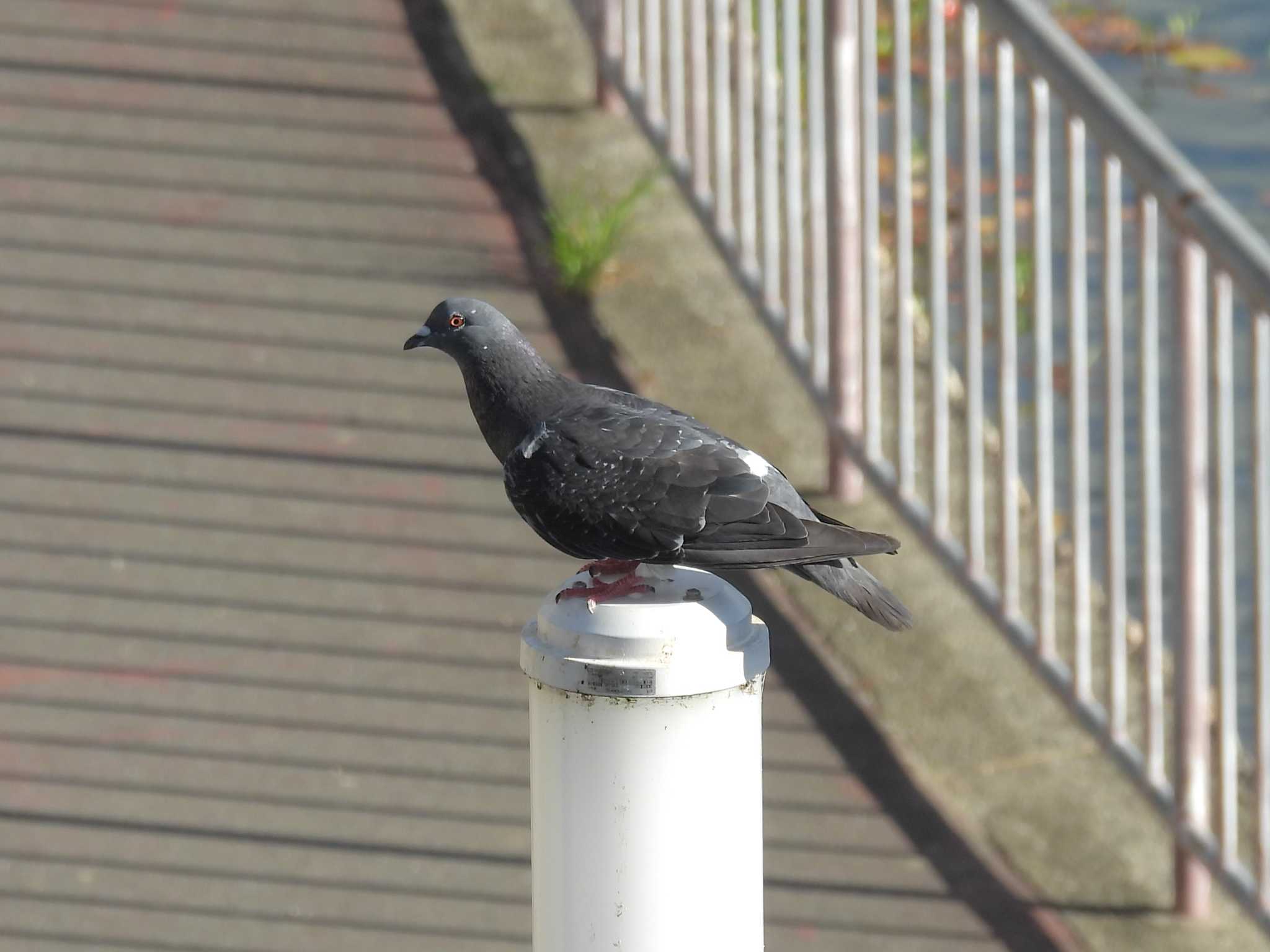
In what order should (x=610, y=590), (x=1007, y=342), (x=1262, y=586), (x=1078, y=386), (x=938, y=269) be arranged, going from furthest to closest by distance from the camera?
(x=938, y=269)
(x=1007, y=342)
(x=1078, y=386)
(x=1262, y=586)
(x=610, y=590)

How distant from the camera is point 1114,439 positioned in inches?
155

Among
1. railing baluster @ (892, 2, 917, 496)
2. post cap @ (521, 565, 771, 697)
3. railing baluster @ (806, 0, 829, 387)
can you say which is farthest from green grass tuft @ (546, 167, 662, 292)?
post cap @ (521, 565, 771, 697)

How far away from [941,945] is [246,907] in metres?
1.30

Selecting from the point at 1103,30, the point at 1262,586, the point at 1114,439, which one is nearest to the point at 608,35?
the point at 1114,439

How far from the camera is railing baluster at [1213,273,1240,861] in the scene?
3.63 metres

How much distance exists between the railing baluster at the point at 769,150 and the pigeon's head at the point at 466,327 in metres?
Result: 2.24

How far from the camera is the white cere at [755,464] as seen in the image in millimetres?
2777

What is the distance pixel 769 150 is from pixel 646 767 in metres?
2.85

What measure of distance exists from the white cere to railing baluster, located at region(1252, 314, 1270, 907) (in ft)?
3.77

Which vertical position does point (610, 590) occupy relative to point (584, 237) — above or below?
below

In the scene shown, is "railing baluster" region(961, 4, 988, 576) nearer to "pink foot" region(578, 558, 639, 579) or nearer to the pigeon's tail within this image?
the pigeon's tail

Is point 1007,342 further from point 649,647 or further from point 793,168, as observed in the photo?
point 649,647

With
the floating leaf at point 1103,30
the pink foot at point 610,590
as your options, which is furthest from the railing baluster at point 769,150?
the floating leaf at point 1103,30

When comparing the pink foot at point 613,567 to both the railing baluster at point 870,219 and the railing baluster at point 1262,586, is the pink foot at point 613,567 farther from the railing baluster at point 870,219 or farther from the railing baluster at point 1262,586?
the railing baluster at point 870,219
